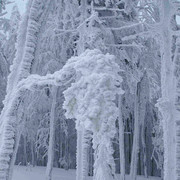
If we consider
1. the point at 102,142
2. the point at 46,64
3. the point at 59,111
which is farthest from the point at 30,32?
the point at 59,111

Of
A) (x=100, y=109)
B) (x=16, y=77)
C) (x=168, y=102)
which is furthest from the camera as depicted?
(x=168, y=102)

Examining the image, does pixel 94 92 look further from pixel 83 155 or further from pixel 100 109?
pixel 83 155

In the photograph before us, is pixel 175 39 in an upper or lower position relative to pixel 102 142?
upper

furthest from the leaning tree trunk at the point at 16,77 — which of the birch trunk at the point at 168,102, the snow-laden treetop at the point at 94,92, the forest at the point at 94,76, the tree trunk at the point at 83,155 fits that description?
the tree trunk at the point at 83,155

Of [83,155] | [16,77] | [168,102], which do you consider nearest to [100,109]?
[16,77]

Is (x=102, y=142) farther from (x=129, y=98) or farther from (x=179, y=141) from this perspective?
(x=129, y=98)

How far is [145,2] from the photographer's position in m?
8.27

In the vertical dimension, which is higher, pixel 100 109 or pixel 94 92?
pixel 94 92

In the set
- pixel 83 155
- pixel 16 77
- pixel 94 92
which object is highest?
pixel 16 77

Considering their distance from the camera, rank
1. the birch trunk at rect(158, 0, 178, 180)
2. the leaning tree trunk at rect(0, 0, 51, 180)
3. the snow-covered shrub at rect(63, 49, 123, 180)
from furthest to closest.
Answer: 1. the birch trunk at rect(158, 0, 178, 180)
2. the leaning tree trunk at rect(0, 0, 51, 180)
3. the snow-covered shrub at rect(63, 49, 123, 180)

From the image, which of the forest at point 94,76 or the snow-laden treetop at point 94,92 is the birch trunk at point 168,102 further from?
the snow-laden treetop at point 94,92

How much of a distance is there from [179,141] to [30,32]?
349cm

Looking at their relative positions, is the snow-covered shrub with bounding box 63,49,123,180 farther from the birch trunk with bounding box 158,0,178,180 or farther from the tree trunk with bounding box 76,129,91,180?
the tree trunk with bounding box 76,129,91,180

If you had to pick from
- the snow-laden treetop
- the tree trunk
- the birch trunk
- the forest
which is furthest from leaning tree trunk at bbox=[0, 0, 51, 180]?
the tree trunk
